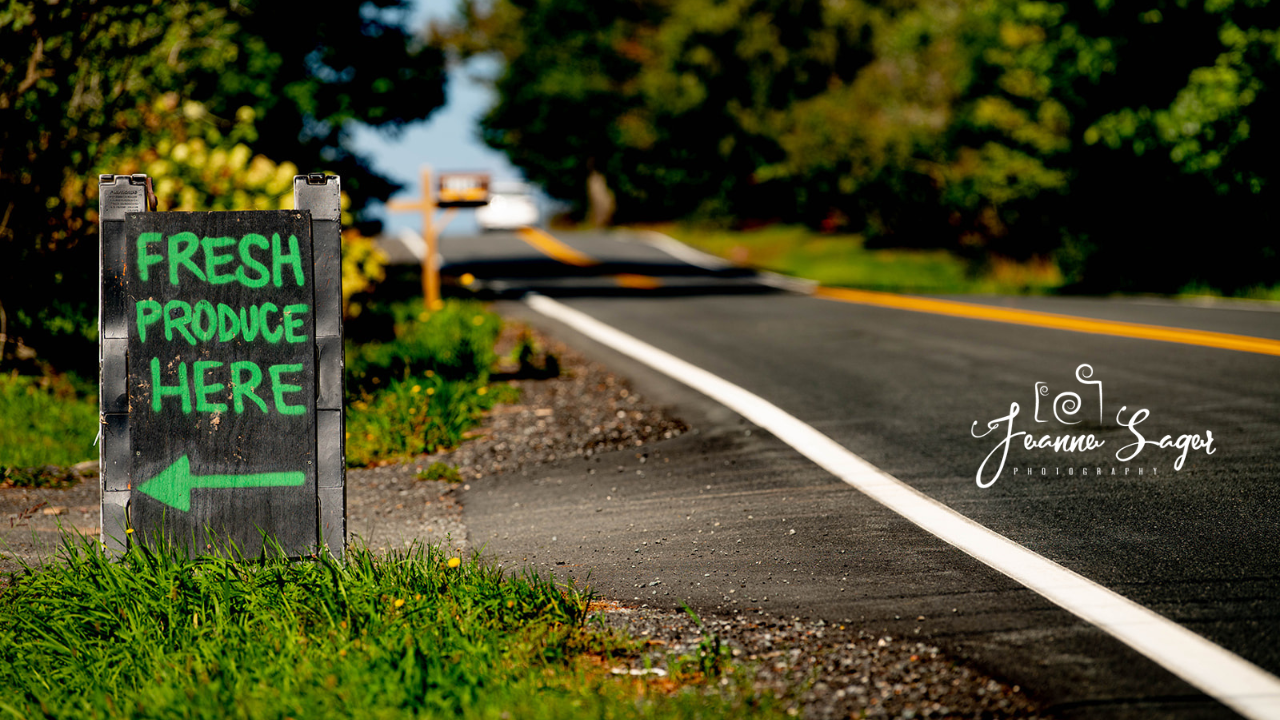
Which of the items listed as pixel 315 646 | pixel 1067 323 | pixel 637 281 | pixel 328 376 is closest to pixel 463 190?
pixel 1067 323

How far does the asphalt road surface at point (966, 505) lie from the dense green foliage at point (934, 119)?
33.9 feet

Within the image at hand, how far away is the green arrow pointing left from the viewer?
4.19 meters

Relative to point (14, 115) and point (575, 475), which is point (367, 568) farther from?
point (14, 115)

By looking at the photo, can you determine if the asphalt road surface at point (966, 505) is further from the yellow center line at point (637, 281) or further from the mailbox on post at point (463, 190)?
the yellow center line at point (637, 281)

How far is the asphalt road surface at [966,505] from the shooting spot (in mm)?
3561

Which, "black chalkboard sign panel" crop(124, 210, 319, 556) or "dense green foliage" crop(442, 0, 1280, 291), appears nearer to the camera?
"black chalkboard sign panel" crop(124, 210, 319, 556)

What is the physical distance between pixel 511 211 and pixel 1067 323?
36.9 metres

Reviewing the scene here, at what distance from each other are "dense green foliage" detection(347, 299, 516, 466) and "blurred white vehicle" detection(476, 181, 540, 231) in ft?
117

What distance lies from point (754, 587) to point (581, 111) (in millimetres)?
51773

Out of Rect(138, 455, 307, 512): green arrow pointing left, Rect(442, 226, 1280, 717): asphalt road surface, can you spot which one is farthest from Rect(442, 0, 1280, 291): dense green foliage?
Rect(138, 455, 307, 512): green arrow pointing left

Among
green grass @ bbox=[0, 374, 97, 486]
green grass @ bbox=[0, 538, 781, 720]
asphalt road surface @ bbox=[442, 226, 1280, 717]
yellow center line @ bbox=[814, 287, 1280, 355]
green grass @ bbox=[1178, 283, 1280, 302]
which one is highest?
green grass @ bbox=[1178, 283, 1280, 302]

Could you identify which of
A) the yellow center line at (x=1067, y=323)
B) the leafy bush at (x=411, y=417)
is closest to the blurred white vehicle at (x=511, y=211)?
the yellow center line at (x=1067, y=323)

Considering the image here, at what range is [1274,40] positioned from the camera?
16469 mm

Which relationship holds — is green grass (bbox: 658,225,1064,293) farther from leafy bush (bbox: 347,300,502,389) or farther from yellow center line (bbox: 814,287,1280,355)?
leafy bush (bbox: 347,300,502,389)
